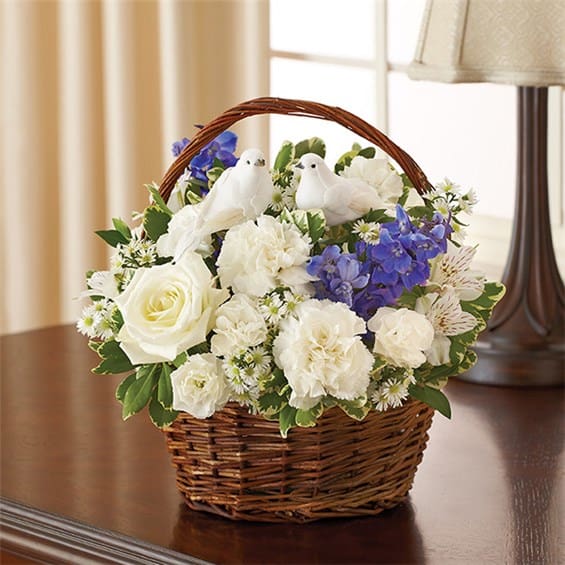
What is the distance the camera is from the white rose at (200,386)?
3.05 ft

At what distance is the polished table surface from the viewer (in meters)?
0.98

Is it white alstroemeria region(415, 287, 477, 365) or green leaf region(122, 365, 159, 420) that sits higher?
white alstroemeria region(415, 287, 477, 365)

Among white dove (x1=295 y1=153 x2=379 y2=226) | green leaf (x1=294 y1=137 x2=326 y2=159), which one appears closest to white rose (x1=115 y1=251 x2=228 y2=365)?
white dove (x1=295 y1=153 x2=379 y2=226)

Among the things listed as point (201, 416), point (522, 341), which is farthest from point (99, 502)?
point (522, 341)

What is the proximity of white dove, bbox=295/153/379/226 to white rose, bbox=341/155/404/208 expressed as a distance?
0.20 feet

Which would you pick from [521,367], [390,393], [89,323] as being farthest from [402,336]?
[521,367]

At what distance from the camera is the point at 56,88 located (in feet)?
7.71

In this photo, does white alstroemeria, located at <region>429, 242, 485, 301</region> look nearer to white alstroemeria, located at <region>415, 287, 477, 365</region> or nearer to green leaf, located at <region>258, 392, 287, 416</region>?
white alstroemeria, located at <region>415, 287, 477, 365</region>

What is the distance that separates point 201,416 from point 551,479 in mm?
380

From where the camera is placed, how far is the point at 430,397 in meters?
0.99

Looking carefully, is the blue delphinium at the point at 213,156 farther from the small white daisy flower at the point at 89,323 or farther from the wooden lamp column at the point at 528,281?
the wooden lamp column at the point at 528,281

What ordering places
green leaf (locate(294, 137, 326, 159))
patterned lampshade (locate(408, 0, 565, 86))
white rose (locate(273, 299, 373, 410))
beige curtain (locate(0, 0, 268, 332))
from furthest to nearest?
1. beige curtain (locate(0, 0, 268, 332))
2. patterned lampshade (locate(408, 0, 565, 86))
3. green leaf (locate(294, 137, 326, 159))
4. white rose (locate(273, 299, 373, 410))

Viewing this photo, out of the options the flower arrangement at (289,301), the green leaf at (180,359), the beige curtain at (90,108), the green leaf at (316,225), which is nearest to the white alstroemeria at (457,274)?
the flower arrangement at (289,301)

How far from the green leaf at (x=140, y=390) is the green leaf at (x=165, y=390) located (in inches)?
0.4
